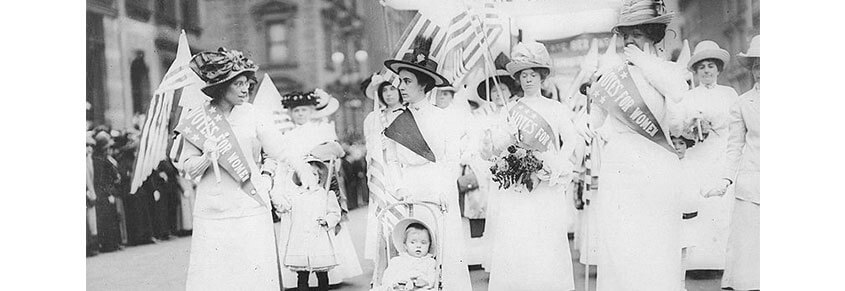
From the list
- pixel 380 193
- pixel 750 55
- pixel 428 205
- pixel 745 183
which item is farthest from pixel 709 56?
pixel 380 193

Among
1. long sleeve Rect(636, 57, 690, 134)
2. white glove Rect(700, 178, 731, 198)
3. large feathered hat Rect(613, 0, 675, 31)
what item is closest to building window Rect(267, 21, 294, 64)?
large feathered hat Rect(613, 0, 675, 31)

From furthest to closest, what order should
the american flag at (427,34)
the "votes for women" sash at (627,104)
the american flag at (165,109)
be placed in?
the american flag at (165,109), the american flag at (427,34), the "votes for women" sash at (627,104)

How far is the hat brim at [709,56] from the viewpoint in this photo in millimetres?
4004

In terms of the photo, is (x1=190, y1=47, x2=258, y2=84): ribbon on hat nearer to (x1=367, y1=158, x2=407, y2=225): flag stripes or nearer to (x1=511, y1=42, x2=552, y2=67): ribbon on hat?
(x1=367, y1=158, x2=407, y2=225): flag stripes

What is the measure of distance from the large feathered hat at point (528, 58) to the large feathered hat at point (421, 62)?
35 cm

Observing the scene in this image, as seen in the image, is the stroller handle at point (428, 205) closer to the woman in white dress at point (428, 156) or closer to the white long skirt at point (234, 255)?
the woman in white dress at point (428, 156)

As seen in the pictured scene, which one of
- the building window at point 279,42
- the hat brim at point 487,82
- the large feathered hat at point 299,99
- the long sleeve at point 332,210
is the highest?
the building window at point 279,42

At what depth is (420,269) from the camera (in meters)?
4.04

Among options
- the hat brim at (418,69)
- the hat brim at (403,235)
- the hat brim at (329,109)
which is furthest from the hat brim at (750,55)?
the hat brim at (329,109)

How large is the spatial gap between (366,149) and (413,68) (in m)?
0.48

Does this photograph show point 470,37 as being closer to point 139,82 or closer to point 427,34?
point 427,34

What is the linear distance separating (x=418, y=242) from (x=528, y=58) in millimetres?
1081

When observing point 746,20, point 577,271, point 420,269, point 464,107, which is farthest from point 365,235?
point 746,20

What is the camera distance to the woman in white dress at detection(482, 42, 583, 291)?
4012mm
